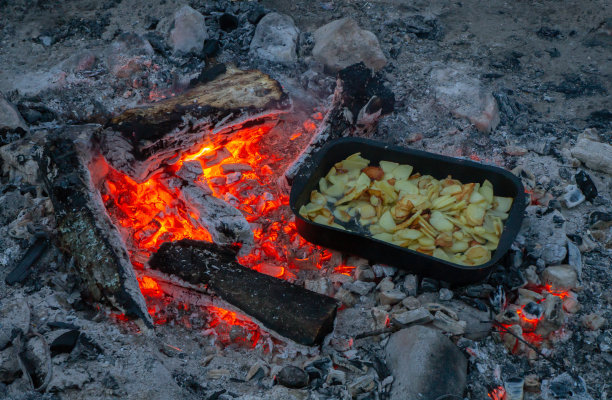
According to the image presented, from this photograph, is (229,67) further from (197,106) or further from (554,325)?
(554,325)

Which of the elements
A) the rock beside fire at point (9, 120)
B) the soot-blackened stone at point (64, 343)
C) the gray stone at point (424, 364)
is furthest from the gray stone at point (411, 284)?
the rock beside fire at point (9, 120)

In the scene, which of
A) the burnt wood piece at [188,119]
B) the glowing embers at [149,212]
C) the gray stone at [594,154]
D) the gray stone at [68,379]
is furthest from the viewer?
the gray stone at [594,154]

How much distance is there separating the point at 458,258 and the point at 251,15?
12.6 ft

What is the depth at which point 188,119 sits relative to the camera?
152 inches

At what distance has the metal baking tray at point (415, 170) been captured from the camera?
10.3ft

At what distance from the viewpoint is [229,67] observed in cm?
467

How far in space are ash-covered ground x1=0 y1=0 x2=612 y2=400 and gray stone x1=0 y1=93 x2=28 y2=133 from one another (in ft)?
0.03

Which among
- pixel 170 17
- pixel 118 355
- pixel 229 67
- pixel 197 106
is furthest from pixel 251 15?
pixel 118 355

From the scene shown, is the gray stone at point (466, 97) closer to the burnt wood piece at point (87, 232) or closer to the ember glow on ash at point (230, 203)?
the ember glow on ash at point (230, 203)

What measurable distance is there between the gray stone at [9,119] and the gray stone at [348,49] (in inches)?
111

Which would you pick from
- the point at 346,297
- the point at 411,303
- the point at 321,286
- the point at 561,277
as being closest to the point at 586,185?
the point at 561,277

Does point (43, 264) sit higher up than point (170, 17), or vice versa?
point (170, 17)

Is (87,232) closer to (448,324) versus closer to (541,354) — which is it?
(448,324)

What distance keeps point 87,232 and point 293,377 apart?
1.58 meters
